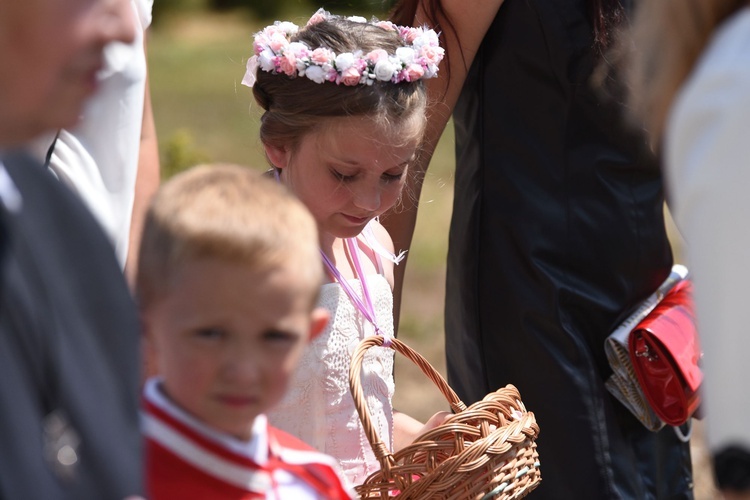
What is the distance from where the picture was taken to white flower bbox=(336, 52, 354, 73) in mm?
2725

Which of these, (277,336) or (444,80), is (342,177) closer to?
(444,80)

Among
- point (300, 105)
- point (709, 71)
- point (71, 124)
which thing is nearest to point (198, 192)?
point (71, 124)

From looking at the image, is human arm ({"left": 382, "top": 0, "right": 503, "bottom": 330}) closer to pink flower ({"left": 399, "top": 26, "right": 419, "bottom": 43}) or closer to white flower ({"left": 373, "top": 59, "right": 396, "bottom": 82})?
pink flower ({"left": 399, "top": 26, "right": 419, "bottom": 43})

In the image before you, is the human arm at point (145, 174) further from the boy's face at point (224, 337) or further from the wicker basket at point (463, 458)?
the boy's face at point (224, 337)

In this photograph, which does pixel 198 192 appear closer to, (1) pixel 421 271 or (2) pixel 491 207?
(2) pixel 491 207

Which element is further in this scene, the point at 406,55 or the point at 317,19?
the point at 317,19

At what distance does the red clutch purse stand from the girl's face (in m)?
0.69

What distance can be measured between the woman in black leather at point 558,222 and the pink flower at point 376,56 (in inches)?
8.2

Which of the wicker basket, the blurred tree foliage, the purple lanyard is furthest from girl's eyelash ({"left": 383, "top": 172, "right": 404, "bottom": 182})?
the blurred tree foliage

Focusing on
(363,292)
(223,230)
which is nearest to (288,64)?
(363,292)

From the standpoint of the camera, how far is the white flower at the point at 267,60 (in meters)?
2.80

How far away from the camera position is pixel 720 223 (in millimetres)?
1193

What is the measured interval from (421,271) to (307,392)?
5.09 meters

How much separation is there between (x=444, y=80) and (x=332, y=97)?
13.2 inches
